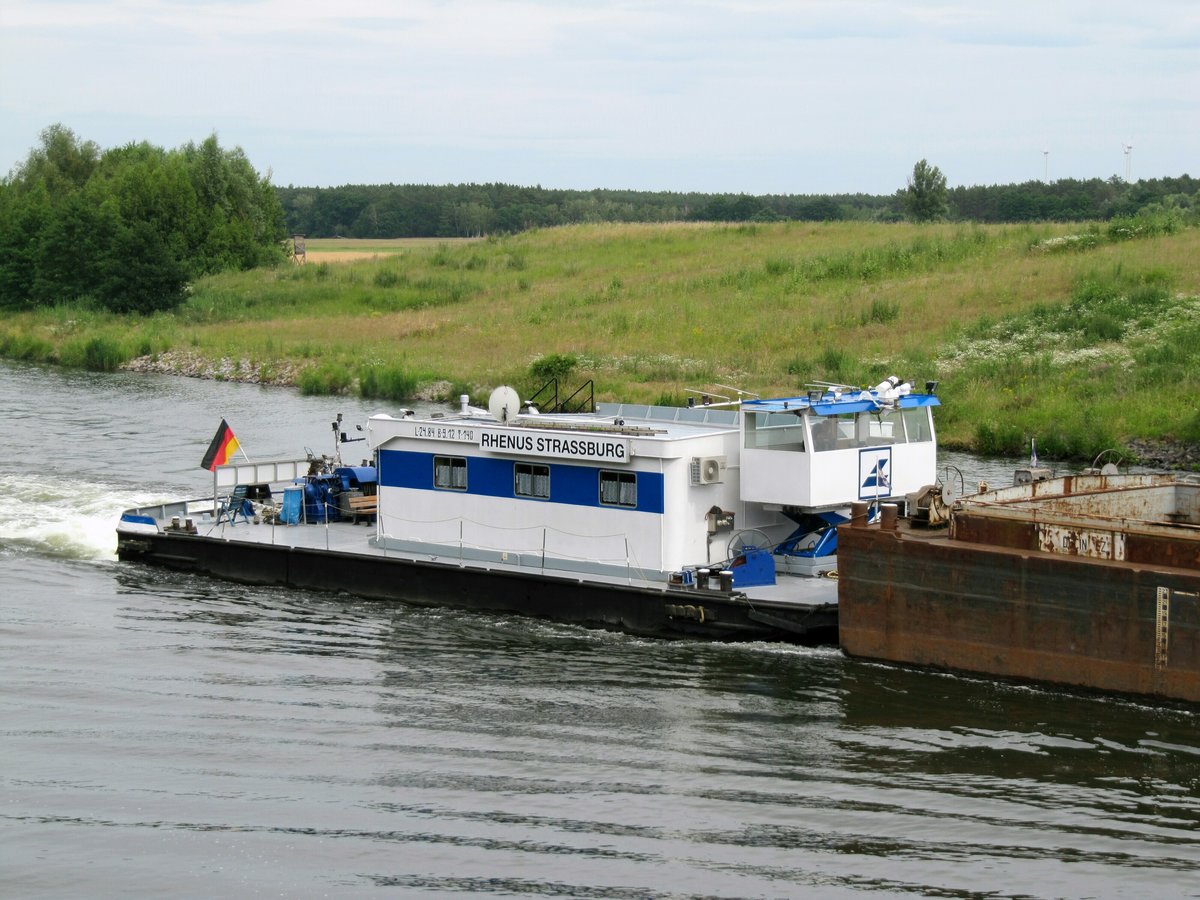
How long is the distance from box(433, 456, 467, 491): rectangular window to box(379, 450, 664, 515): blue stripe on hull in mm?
97

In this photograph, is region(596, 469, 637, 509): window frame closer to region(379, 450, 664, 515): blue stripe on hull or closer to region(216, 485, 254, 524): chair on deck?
region(379, 450, 664, 515): blue stripe on hull

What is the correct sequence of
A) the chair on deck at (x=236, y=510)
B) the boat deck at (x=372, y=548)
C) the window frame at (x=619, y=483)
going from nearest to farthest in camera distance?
the boat deck at (x=372, y=548)
the window frame at (x=619, y=483)
the chair on deck at (x=236, y=510)

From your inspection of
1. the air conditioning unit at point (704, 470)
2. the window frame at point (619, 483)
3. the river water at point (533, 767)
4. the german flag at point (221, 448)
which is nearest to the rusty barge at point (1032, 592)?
the river water at point (533, 767)

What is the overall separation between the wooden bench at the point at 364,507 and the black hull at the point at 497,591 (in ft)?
7.21

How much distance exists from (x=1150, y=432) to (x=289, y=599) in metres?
22.5

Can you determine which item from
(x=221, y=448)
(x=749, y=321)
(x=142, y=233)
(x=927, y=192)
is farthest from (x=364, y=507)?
(x=927, y=192)

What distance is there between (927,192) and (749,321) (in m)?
45.1

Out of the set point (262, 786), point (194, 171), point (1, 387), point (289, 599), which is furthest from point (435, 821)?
point (194, 171)

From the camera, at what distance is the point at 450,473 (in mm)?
25141

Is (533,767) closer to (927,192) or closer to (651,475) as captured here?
(651,475)

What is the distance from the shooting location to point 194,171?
303 feet

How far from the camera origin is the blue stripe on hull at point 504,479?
22.9 meters

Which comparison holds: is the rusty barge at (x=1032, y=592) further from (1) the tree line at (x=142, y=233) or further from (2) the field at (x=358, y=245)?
(2) the field at (x=358, y=245)

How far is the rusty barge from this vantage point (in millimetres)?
18234
